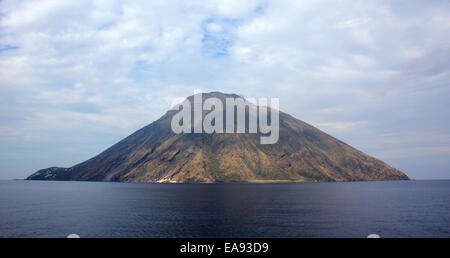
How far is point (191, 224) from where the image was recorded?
83.1 metres
